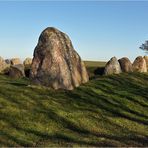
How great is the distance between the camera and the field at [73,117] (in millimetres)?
16078

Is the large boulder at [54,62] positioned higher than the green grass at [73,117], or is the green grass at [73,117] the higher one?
the large boulder at [54,62]

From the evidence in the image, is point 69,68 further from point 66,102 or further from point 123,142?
point 123,142

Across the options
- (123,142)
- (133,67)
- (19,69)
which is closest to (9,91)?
(123,142)

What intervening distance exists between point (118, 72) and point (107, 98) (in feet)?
54.7

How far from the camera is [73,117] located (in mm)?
19734

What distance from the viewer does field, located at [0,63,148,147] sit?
16.1 m

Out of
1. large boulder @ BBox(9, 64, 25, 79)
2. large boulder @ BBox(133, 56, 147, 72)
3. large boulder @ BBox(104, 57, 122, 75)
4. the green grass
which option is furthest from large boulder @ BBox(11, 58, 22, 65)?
the green grass

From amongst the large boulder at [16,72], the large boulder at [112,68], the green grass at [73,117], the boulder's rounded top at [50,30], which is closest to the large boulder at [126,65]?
the large boulder at [112,68]

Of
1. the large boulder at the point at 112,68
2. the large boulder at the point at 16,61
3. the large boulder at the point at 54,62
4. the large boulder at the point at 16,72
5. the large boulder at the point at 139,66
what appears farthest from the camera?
the large boulder at the point at 16,61

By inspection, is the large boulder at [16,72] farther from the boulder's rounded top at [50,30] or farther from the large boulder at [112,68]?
the boulder's rounded top at [50,30]

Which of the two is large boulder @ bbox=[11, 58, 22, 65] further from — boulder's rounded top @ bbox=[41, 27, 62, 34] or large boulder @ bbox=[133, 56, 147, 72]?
boulder's rounded top @ bbox=[41, 27, 62, 34]

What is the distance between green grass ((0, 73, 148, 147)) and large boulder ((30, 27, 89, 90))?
1.01 meters

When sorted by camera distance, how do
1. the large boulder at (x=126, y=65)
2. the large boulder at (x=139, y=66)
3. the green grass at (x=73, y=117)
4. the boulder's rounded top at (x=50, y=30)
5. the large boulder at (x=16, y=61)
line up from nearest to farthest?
the green grass at (x=73, y=117)
the boulder's rounded top at (x=50, y=30)
the large boulder at (x=126, y=65)
the large boulder at (x=139, y=66)
the large boulder at (x=16, y=61)

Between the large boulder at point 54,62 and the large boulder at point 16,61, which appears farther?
the large boulder at point 16,61
